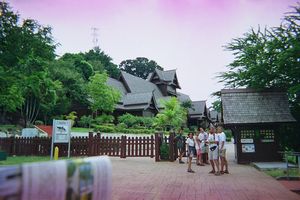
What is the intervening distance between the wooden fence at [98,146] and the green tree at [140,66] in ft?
227

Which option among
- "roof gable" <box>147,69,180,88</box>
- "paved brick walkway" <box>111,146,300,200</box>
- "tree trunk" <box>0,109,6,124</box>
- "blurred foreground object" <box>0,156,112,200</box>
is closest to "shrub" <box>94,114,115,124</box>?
"tree trunk" <box>0,109,6,124</box>

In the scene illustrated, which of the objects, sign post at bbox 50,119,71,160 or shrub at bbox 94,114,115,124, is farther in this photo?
shrub at bbox 94,114,115,124

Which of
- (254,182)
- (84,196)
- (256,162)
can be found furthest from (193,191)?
(256,162)

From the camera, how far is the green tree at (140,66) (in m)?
86.1

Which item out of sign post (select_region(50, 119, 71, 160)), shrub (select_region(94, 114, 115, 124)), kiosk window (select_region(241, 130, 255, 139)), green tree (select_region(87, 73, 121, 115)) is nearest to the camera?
sign post (select_region(50, 119, 71, 160))

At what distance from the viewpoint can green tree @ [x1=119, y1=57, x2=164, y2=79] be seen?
283ft

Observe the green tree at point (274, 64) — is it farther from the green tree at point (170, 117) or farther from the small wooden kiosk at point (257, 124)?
the green tree at point (170, 117)

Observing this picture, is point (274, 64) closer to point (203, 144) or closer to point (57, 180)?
point (203, 144)

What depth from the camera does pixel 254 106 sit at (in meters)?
16.2

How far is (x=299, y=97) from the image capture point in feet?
57.2

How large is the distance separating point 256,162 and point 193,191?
857 centimetres

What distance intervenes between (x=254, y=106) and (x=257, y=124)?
1372 mm

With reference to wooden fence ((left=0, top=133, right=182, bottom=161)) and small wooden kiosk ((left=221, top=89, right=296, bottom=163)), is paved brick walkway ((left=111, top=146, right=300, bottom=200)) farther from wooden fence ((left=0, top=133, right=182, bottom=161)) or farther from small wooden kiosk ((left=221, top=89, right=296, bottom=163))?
wooden fence ((left=0, top=133, right=182, bottom=161))

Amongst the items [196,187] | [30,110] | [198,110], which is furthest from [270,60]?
[198,110]
